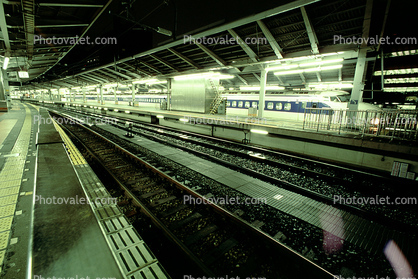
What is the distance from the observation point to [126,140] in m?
10.8

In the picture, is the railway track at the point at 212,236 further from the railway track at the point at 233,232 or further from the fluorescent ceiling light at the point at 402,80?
the fluorescent ceiling light at the point at 402,80

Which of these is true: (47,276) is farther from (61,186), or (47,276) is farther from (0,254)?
(61,186)

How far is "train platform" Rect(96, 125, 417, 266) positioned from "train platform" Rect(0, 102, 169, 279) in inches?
92.8

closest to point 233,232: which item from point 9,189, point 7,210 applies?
point 7,210

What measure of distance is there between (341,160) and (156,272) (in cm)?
855

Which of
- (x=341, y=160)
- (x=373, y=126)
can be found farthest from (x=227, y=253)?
(x=373, y=126)

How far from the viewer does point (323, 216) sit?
4.15m

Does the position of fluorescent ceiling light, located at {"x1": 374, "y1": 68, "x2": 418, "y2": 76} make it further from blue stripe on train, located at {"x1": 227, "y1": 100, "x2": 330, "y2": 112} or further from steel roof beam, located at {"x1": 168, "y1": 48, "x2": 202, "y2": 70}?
steel roof beam, located at {"x1": 168, "y1": 48, "x2": 202, "y2": 70}

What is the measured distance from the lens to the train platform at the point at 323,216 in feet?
11.3

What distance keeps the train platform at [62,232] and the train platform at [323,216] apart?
2.36 metres

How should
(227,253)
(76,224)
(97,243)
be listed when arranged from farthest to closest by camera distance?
(227,253) < (76,224) < (97,243)

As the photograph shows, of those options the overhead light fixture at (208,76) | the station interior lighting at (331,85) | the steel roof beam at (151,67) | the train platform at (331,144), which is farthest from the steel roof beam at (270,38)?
the steel roof beam at (151,67)

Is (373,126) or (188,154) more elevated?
(373,126)

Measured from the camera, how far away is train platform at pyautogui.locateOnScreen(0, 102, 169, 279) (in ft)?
5.27
